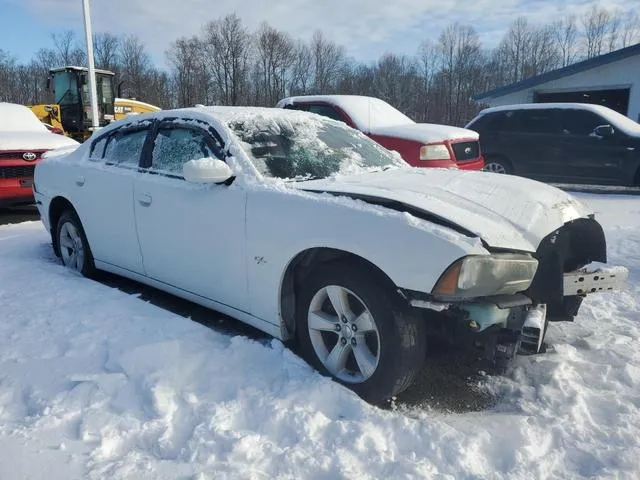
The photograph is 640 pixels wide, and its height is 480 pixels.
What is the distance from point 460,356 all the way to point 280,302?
1185mm

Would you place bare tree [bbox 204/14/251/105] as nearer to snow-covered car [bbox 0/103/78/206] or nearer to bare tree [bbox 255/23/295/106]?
bare tree [bbox 255/23/295/106]

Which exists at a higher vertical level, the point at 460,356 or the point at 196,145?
the point at 196,145

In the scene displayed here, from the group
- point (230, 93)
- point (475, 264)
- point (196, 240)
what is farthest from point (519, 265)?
point (230, 93)

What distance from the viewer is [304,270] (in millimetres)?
2986

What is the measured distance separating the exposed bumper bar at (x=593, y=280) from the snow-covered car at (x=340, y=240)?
0.03ft

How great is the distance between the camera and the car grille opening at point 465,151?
25.2 feet

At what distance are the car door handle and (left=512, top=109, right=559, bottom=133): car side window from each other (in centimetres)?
890

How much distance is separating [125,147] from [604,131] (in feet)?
29.6

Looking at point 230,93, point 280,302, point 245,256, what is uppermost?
point 230,93

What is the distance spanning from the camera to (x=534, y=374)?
294 centimetres

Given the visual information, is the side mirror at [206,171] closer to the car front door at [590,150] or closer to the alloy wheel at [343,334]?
the alloy wheel at [343,334]

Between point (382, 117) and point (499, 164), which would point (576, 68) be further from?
point (382, 117)

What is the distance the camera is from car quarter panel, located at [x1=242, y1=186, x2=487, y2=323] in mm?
2385

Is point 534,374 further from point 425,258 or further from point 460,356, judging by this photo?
point 425,258
